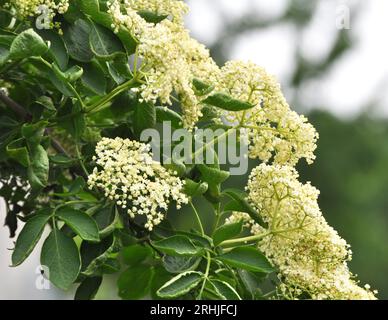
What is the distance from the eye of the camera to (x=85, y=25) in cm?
109

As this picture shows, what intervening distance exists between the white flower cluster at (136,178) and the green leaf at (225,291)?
13 cm

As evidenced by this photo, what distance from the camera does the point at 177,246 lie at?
1.04 metres

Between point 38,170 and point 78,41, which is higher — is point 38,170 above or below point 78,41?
below

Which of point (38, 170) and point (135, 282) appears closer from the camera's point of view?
point (38, 170)

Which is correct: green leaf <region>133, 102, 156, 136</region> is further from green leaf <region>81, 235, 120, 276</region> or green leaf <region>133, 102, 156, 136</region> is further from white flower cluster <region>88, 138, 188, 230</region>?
green leaf <region>81, 235, 120, 276</region>

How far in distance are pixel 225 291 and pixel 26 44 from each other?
429mm

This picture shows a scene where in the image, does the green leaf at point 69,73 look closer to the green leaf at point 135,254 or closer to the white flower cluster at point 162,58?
the white flower cluster at point 162,58

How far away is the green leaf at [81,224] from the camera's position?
1009mm

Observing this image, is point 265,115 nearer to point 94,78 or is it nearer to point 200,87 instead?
point 200,87

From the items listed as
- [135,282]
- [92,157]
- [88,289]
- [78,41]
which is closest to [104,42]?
[78,41]

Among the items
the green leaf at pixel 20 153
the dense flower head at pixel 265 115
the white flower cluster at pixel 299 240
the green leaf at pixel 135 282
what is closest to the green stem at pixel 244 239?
the white flower cluster at pixel 299 240

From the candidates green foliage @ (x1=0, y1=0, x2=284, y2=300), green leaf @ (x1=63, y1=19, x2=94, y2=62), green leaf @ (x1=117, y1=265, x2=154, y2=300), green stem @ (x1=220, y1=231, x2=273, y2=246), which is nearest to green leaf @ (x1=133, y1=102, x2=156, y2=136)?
green foliage @ (x1=0, y1=0, x2=284, y2=300)
